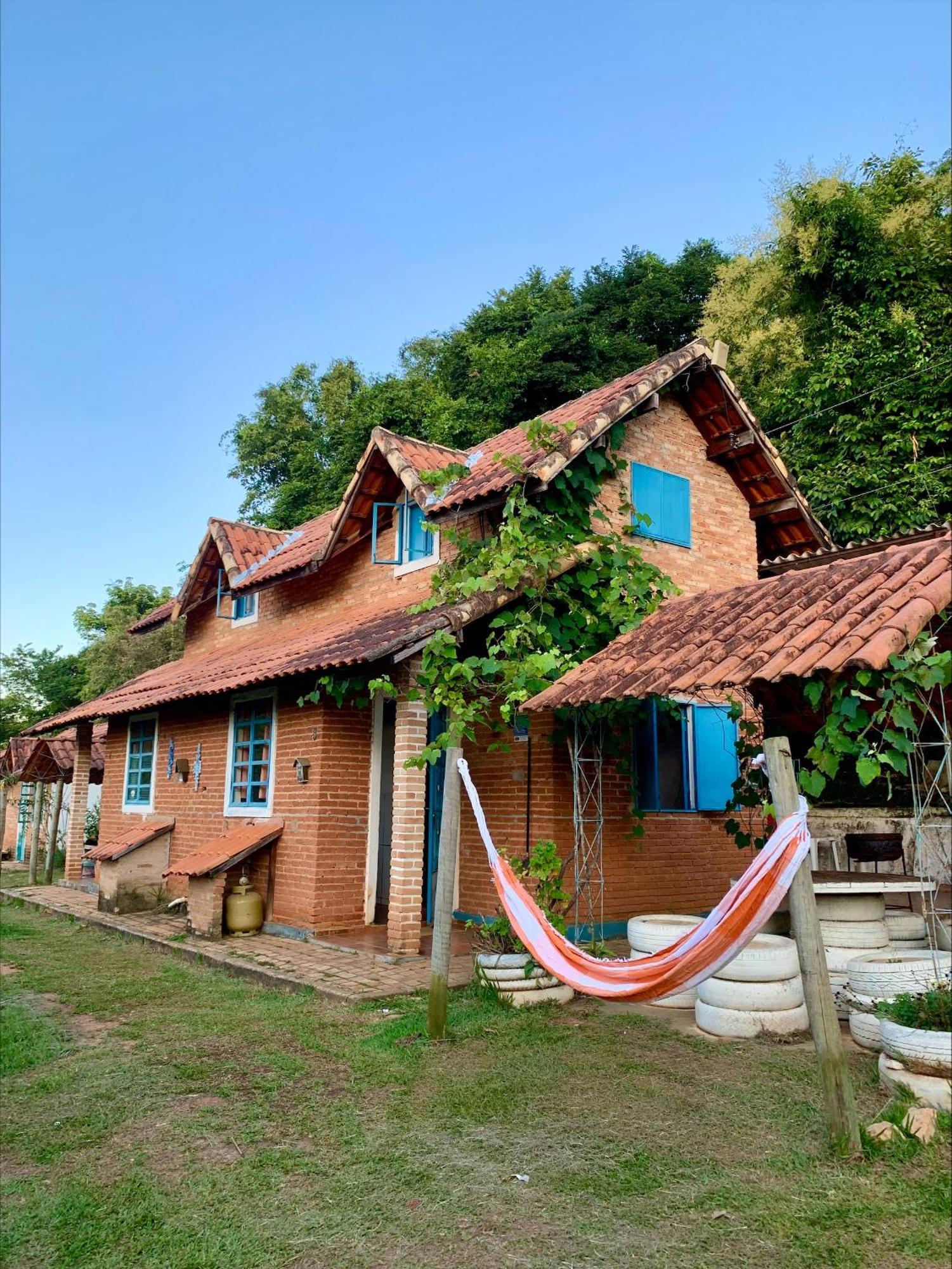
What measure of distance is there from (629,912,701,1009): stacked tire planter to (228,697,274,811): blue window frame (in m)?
5.01

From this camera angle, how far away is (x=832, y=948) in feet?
20.7

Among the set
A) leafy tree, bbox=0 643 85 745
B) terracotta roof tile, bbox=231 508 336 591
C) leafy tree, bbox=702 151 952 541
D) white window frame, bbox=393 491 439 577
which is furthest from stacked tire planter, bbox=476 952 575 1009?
leafy tree, bbox=0 643 85 745

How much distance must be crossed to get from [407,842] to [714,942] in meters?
4.56

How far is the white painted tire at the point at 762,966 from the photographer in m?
5.79

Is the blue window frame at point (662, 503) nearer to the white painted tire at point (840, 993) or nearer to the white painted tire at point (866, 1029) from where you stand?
the white painted tire at point (840, 993)

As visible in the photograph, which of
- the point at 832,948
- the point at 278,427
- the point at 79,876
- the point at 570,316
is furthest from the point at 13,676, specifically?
Result: the point at 832,948

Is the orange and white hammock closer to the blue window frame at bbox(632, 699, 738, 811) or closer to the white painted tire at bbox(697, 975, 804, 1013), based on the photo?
the white painted tire at bbox(697, 975, 804, 1013)

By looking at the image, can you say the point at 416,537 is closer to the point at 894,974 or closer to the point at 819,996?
the point at 894,974

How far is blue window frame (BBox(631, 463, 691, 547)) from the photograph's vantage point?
10328mm

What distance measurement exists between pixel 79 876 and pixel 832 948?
13388mm

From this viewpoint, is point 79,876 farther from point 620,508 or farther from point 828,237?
point 828,237

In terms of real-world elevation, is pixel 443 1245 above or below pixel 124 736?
below

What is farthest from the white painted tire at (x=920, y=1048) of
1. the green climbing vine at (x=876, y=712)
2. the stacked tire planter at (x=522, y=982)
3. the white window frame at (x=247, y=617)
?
the white window frame at (x=247, y=617)

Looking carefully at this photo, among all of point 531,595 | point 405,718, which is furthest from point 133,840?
point 531,595
